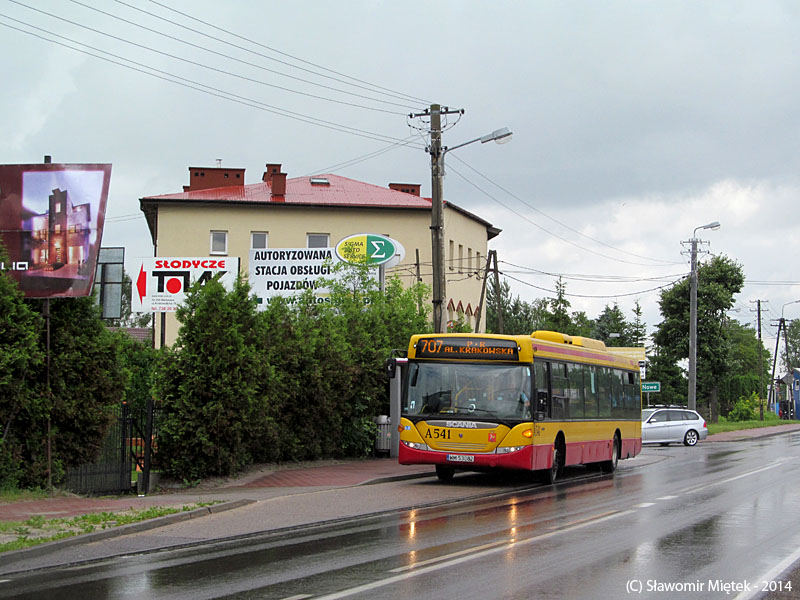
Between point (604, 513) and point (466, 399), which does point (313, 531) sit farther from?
point (466, 399)

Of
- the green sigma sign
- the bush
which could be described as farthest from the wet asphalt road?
the bush

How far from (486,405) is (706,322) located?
49410 millimetres

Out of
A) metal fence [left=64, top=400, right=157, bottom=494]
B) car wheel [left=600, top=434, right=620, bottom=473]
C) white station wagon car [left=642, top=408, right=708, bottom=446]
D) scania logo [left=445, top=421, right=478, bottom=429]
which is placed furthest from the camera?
white station wagon car [left=642, top=408, right=708, bottom=446]

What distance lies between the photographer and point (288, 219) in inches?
2172

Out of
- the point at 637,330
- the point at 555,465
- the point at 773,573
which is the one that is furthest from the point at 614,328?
the point at 773,573

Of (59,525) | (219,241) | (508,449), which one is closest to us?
(59,525)

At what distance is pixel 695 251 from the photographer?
169ft

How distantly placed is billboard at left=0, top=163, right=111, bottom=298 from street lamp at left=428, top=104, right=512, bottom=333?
8847mm

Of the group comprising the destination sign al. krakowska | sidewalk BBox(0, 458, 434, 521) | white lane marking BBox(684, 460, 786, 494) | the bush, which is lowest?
the bush

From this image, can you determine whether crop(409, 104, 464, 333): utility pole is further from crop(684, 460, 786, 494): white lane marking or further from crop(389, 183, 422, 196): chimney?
crop(389, 183, 422, 196): chimney

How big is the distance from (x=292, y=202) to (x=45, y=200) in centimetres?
3749

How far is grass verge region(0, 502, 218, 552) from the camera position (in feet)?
34.9

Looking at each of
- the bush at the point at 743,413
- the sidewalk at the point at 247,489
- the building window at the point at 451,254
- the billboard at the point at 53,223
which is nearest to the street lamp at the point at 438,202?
the sidewalk at the point at 247,489

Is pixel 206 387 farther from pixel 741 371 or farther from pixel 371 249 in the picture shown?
pixel 741 371
